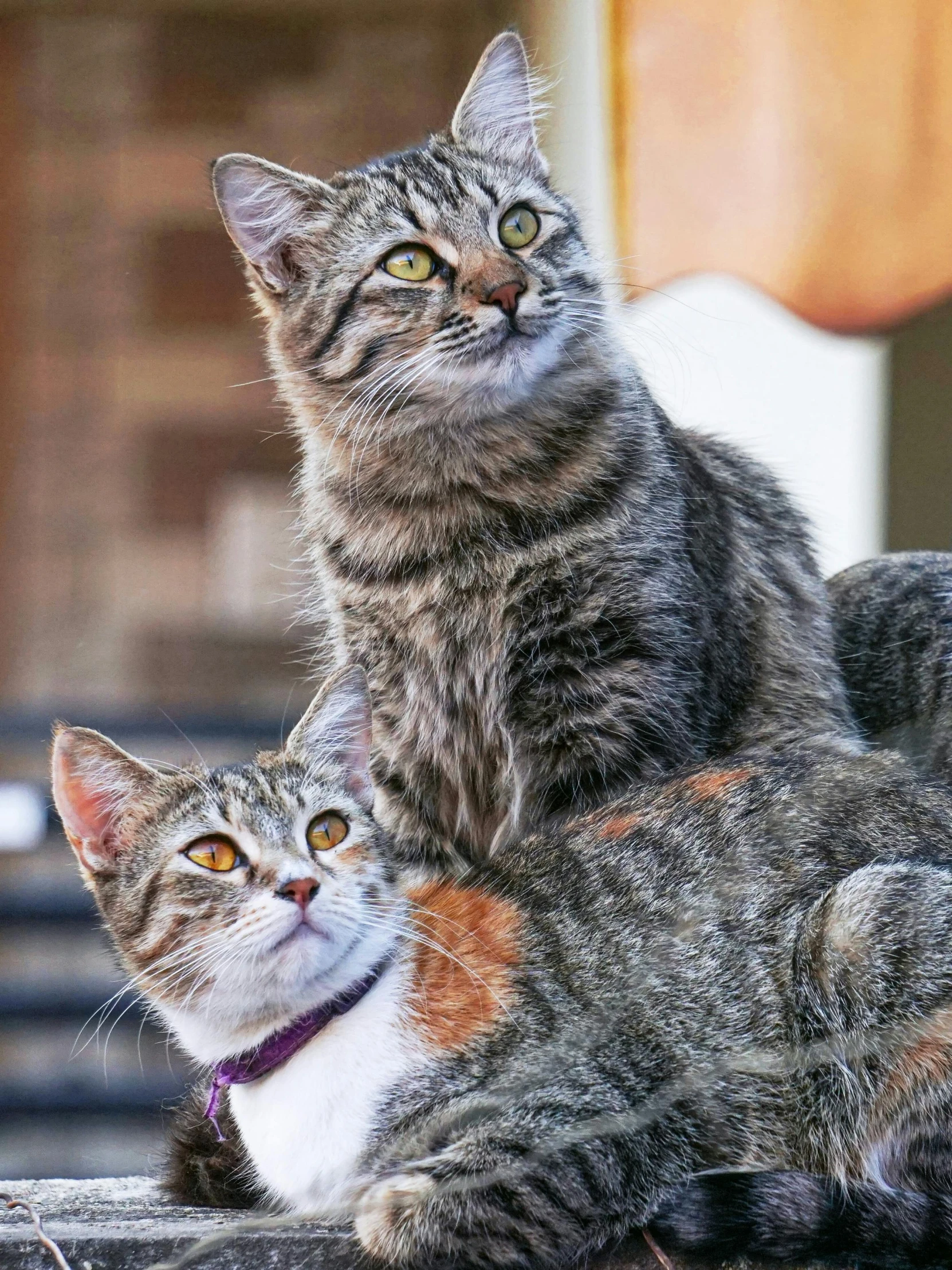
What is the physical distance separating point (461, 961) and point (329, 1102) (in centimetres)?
22

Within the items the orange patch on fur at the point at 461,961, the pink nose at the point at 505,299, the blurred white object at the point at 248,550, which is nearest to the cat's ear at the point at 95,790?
the orange patch on fur at the point at 461,961

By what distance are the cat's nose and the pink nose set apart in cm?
85

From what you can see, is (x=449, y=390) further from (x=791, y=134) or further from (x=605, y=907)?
(x=791, y=134)

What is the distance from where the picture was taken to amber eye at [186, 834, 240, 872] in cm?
160

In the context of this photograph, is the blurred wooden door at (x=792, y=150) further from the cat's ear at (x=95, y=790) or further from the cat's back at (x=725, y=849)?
the cat's ear at (x=95, y=790)

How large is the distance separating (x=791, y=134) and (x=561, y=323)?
128 cm

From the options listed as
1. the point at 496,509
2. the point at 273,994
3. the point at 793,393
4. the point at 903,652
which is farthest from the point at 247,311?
the point at 273,994

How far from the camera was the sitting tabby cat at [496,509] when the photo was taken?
6.40 feet

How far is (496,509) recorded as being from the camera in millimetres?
2066

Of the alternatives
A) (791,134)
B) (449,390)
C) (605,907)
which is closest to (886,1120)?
(605,907)

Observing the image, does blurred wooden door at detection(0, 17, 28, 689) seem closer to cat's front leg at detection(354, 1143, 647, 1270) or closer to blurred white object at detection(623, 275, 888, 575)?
blurred white object at detection(623, 275, 888, 575)

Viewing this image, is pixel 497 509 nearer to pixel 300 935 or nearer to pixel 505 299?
pixel 505 299

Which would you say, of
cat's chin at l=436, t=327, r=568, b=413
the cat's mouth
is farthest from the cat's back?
cat's chin at l=436, t=327, r=568, b=413

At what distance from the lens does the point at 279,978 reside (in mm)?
1520
